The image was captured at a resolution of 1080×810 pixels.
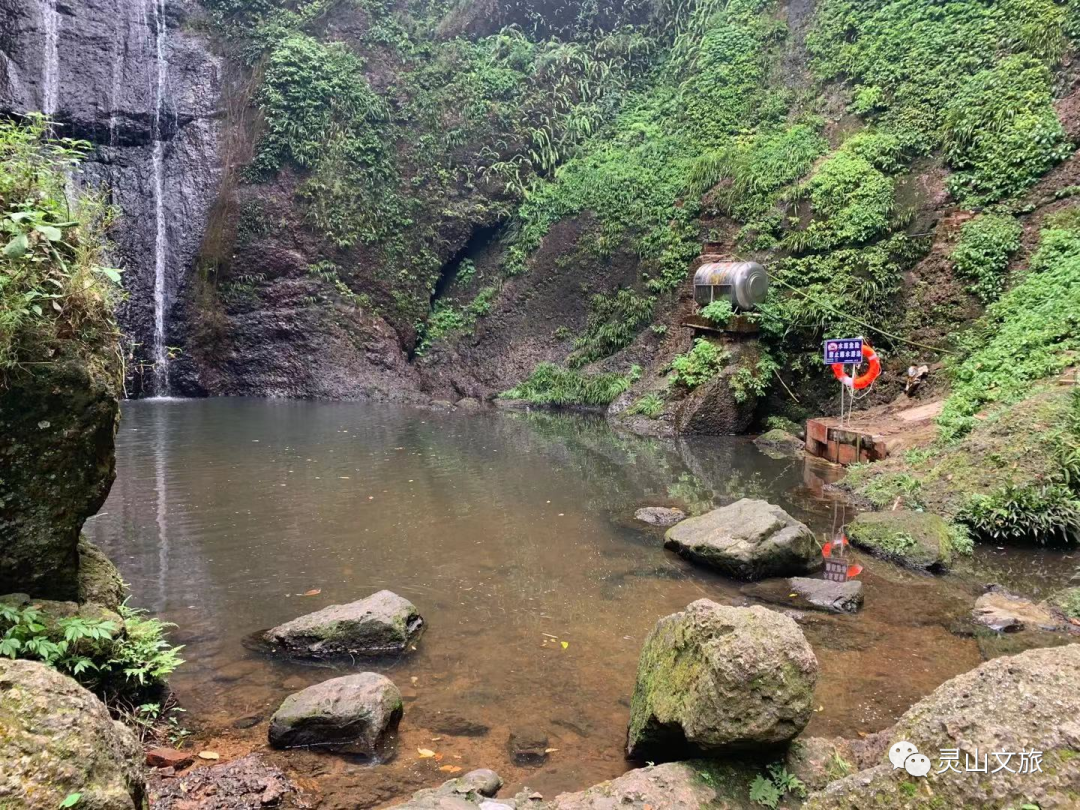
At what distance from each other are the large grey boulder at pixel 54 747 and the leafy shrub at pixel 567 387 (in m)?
16.0

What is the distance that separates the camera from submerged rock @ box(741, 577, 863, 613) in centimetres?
568

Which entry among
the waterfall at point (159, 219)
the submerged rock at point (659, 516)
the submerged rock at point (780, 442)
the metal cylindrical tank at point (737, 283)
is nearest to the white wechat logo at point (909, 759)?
the submerged rock at point (659, 516)

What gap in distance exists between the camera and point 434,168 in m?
23.9

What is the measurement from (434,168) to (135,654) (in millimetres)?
22176

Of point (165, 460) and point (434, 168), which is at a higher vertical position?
point (434, 168)

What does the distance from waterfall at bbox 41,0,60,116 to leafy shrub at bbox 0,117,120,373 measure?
1995cm

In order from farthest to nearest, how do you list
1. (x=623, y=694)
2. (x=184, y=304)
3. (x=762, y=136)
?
1. (x=184, y=304)
2. (x=762, y=136)
3. (x=623, y=694)

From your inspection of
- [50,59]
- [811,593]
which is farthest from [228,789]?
[50,59]

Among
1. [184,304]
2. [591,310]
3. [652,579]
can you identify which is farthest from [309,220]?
[652,579]

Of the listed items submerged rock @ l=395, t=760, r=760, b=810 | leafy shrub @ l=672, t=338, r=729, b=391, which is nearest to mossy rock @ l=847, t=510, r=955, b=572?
submerged rock @ l=395, t=760, r=760, b=810

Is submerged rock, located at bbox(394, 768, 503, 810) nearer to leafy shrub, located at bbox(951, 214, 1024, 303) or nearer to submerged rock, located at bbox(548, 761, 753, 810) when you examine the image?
submerged rock, located at bbox(548, 761, 753, 810)

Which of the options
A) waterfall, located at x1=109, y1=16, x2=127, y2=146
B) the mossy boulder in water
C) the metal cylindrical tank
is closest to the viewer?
the mossy boulder in water

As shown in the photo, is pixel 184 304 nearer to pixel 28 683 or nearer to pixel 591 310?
pixel 591 310

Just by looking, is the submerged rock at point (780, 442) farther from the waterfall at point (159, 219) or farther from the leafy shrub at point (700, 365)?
the waterfall at point (159, 219)
